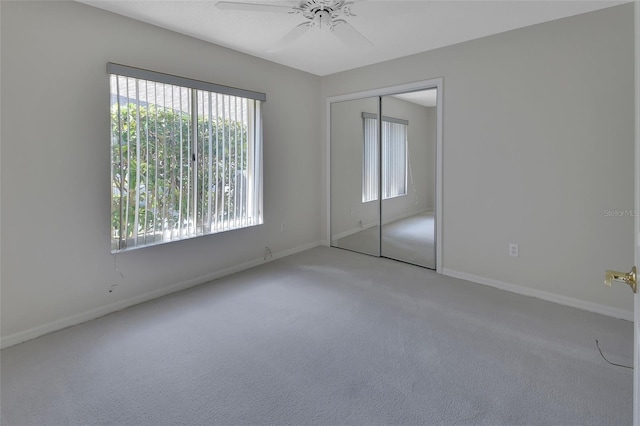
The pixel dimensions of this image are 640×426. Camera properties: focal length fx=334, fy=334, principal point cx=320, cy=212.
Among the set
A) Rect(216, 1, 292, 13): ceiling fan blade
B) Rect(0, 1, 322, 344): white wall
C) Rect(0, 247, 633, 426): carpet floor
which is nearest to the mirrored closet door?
Rect(0, 247, 633, 426): carpet floor

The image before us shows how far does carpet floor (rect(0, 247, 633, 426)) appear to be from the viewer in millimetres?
1638

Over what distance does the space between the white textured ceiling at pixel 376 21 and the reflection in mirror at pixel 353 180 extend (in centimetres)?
92

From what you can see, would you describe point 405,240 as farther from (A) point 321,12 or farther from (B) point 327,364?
(A) point 321,12

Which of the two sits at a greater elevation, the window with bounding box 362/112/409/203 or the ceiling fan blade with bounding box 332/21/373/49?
the ceiling fan blade with bounding box 332/21/373/49

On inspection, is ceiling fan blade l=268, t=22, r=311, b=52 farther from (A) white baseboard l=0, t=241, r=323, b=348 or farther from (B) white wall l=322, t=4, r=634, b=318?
(A) white baseboard l=0, t=241, r=323, b=348

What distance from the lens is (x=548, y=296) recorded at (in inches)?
117

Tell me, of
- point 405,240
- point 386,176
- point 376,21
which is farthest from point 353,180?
point 376,21

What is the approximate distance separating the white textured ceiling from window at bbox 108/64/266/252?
0.45m

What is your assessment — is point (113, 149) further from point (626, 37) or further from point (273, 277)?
point (626, 37)

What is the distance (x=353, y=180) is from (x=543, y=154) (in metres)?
2.17

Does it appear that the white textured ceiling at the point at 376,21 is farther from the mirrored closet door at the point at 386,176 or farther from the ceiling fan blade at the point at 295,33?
the mirrored closet door at the point at 386,176

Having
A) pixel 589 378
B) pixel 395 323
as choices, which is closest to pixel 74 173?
pixel 395 323

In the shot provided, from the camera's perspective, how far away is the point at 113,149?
2.61 metres

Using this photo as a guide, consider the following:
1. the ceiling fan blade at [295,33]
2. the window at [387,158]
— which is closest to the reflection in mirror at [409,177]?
the window at [387,158]
